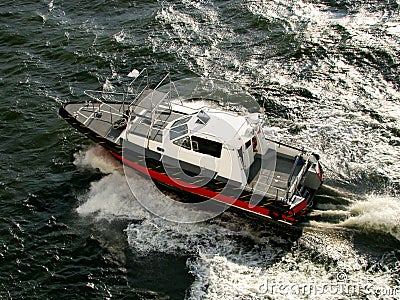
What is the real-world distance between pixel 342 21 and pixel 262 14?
384 centimetres

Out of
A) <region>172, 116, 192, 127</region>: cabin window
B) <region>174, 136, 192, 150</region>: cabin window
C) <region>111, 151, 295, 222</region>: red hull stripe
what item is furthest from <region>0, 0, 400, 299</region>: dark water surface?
<region>172, 116, 192, 127</region>: cabin window

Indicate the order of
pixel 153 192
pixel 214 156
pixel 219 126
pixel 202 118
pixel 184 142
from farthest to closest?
pixel 153 192 → pixel 202 118 → pixel 184 142 → pixel 219 126 → pixel 214 156

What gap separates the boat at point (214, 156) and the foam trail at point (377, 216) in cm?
128

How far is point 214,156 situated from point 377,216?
485 centimetres

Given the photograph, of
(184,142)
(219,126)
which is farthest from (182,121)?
(219,126)

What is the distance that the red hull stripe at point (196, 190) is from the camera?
1277 centimetres

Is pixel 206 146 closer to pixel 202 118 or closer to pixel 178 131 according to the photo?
pixel 202 118

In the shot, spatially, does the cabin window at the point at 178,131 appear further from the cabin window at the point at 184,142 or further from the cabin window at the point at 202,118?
the cabin window at the point at 202,118

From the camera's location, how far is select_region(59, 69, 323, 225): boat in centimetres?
1263

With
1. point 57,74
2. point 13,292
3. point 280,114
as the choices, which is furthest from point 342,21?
point 13,292

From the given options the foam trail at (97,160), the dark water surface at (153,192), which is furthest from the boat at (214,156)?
the dark water surface at (153,192)

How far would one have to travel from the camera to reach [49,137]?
1680 centimetres

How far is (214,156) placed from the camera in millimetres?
12875

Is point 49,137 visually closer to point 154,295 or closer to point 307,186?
point 154,295
